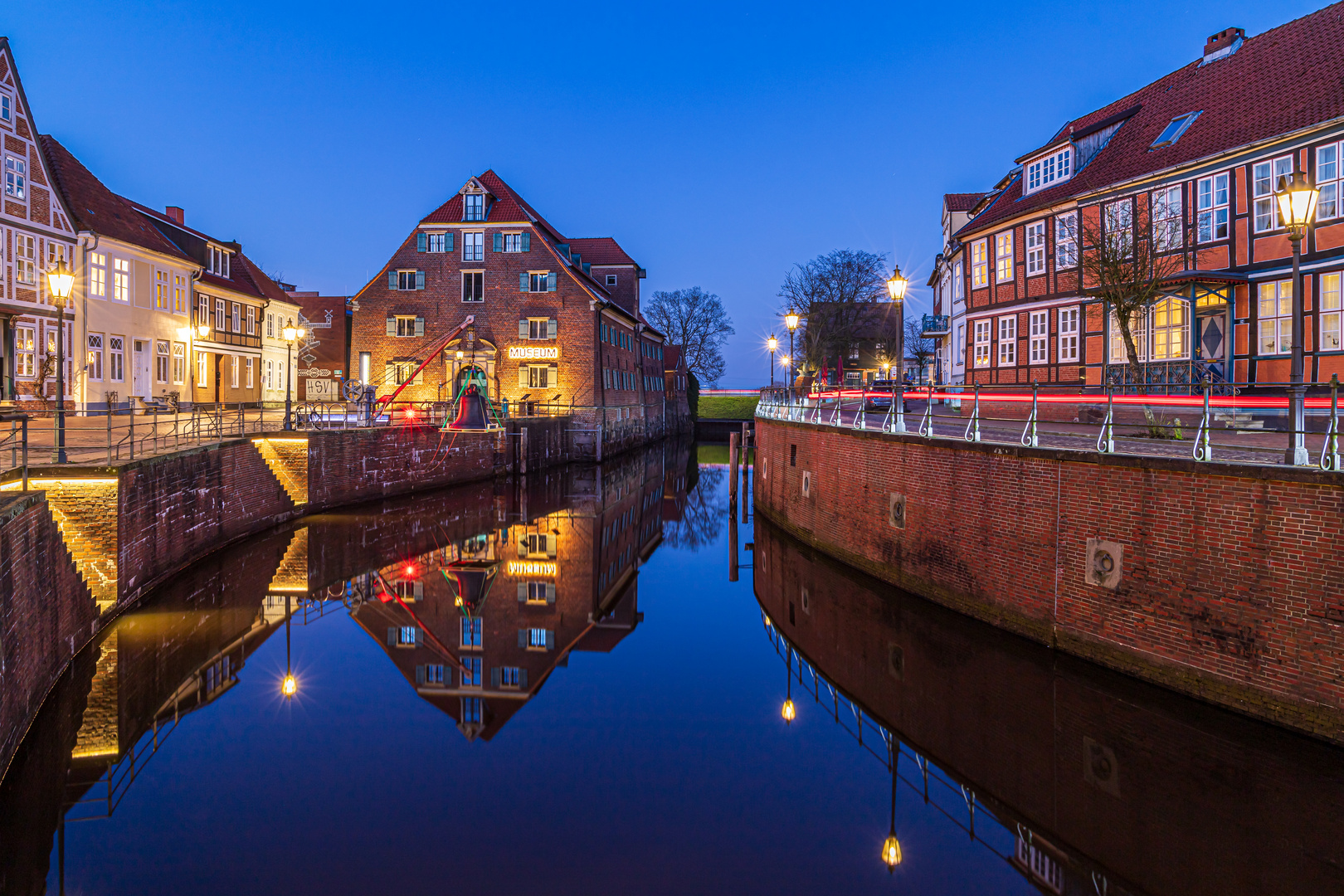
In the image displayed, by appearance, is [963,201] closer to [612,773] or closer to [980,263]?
[980,263]

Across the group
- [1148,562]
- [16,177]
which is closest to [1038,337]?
[1148,562]

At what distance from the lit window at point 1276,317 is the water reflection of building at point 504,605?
16079mm

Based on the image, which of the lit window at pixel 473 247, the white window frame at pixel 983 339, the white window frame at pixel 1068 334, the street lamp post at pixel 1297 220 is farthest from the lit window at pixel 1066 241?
the lit window at pixel 473 247

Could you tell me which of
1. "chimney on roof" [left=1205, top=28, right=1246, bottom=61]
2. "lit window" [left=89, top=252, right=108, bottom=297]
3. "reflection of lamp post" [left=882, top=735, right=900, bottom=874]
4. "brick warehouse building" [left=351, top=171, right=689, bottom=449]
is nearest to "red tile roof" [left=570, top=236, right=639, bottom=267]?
"brick warehouse building" [left=351, top=171, right=689, bottom=449]

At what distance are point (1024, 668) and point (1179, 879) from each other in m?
4.10

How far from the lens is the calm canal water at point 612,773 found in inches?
249

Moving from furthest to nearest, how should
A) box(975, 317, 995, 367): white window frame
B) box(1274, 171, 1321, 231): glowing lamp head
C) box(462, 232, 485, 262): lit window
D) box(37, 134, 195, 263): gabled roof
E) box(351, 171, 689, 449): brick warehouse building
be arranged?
1. box(462, 232, 485, 262): lit window
2. box(351, 171, 689, 449): brick warehouse building
3. box(975, 317, 995, 367): white window frame
4. box(37, 134, 195, 263): gabled roof
5. box(1274, 171, 1321, 231): glowing lamp head

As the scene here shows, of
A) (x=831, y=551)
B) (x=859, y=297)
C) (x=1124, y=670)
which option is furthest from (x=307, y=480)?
(x=859, y=297)

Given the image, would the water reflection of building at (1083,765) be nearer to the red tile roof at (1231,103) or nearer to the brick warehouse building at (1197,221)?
the brick warehouse building at (1197,221)

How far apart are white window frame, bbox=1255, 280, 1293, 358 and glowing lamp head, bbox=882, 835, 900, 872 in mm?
17519

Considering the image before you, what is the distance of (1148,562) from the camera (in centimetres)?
902

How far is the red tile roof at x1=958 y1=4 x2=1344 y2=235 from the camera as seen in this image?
1812 cm

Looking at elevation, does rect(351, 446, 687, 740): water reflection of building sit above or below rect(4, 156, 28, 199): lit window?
below

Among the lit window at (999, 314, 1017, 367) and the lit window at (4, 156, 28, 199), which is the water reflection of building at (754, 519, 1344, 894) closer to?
the lit window at (999, 314, 1017, 367)
